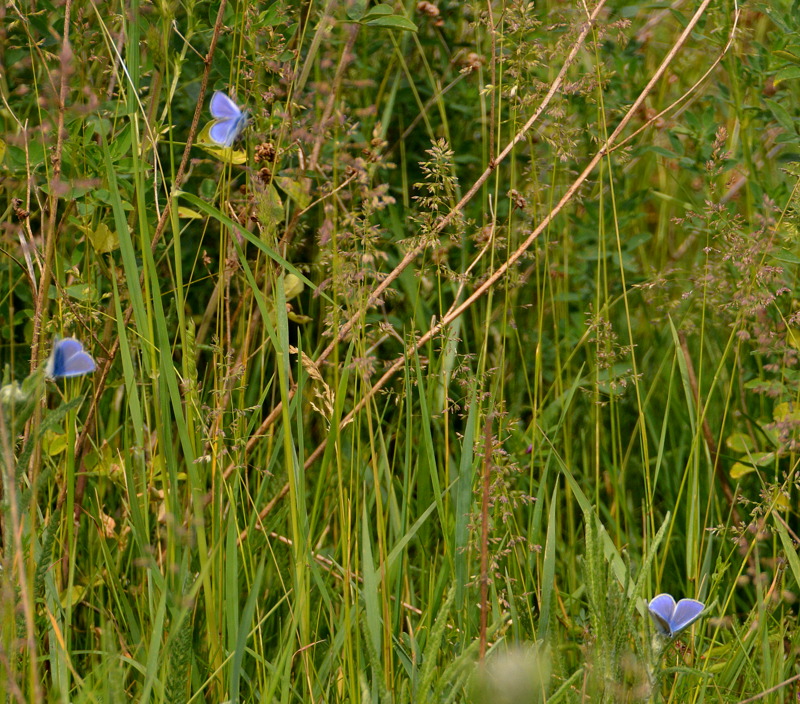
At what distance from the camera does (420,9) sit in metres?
2.29

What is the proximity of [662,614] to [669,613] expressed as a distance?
0.05 feet

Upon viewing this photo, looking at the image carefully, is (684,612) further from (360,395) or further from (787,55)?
(787,55)

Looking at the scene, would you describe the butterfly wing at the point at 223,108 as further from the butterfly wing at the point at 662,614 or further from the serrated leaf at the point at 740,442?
the serrated leaf at the point at 740,442

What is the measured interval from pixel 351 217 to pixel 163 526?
0.70 m

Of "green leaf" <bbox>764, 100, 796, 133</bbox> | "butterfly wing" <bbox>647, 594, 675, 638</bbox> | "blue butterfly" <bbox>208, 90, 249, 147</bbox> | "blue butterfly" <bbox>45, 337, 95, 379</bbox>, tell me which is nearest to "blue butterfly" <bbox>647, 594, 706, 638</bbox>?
"butterfly wing" <bbox>647, 594, 675, 638</bbox>

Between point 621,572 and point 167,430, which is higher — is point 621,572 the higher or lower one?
the lower one

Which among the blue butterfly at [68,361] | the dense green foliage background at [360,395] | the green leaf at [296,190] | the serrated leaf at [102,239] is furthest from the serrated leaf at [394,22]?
the blue butterfly at [68,361]

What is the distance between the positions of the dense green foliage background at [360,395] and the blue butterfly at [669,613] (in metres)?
0.02

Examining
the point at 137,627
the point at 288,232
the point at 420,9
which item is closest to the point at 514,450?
the point at 288,232

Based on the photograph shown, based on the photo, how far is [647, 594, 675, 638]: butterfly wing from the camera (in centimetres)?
119

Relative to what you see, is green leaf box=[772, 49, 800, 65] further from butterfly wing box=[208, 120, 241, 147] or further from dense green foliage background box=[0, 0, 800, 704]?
butterfly wing box=[208, 120, 241, 147]

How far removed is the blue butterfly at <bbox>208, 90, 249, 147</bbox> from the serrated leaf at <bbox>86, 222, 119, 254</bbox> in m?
0.36

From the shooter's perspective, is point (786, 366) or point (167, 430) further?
point (786, 366)

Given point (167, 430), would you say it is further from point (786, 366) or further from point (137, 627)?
point (786, 366)
